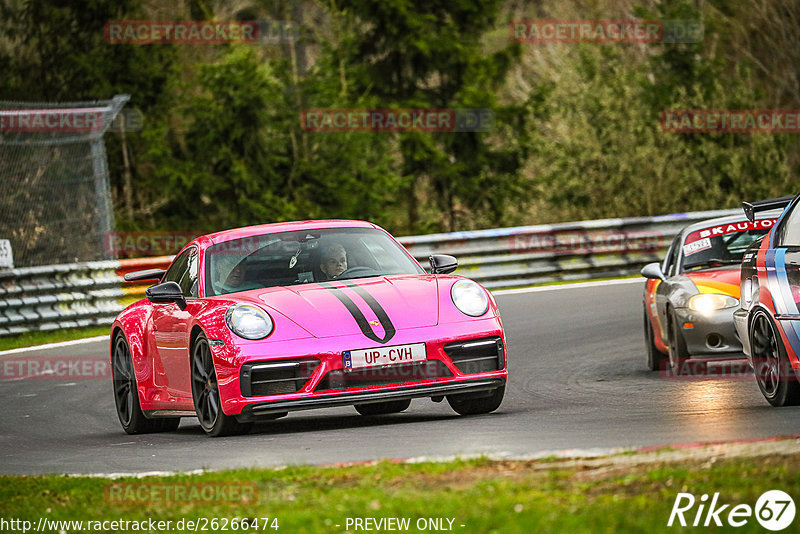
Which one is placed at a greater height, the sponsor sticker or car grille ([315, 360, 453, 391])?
the sponsor sticker

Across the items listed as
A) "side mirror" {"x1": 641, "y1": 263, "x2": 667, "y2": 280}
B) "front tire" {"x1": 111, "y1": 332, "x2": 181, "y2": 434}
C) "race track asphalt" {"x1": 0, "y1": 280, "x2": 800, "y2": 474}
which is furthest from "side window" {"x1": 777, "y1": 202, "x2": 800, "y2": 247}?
"front tire" {"x1": 111, "y1": 332, "x2": 181, "y2": 434}

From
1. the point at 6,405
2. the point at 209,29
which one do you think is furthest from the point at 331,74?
the point at 6,405

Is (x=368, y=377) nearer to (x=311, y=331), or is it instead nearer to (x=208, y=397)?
(x=311, y=331)

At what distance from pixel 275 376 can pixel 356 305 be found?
0.67 metres

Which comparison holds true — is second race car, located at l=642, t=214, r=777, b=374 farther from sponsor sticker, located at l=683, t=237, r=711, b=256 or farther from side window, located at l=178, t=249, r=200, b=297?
side window, located at l=178, t=249, r=200, b=297

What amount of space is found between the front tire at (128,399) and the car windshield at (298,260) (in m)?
1.31

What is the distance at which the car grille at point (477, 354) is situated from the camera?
8758mm

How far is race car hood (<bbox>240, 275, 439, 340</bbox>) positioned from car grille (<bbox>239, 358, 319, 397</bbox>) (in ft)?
0.70

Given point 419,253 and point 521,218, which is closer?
point 419,253

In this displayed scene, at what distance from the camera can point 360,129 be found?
32219 millimetres

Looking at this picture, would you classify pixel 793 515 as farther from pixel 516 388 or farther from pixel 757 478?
pixel 516 388

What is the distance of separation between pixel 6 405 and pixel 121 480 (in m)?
5.76

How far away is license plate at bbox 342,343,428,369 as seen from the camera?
852 centimetres

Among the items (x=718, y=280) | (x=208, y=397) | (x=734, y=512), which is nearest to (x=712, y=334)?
(x=718, y=280)
